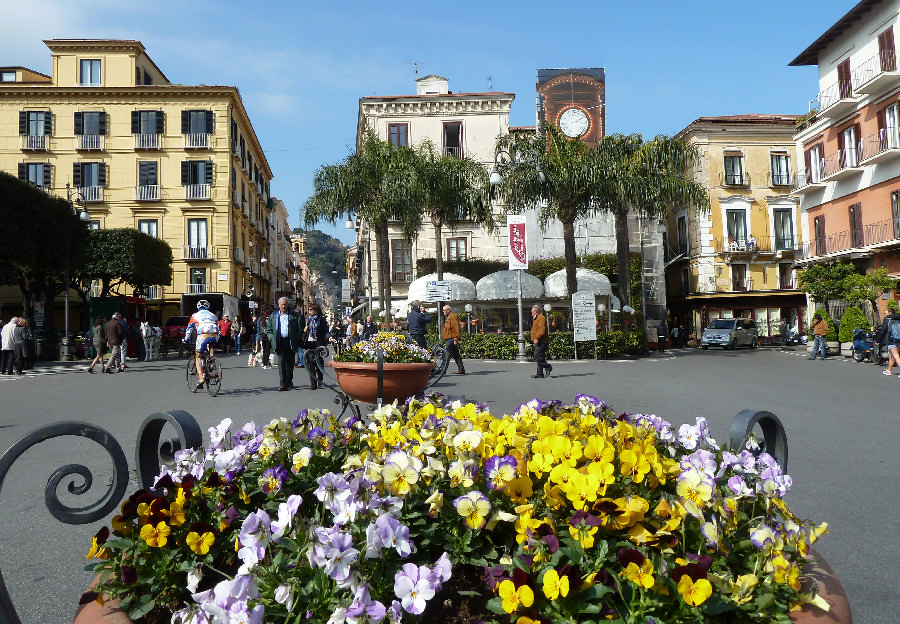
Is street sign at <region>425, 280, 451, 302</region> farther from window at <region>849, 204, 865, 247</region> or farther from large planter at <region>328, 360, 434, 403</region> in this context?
window at <region>849, 204, 865, 247</region>

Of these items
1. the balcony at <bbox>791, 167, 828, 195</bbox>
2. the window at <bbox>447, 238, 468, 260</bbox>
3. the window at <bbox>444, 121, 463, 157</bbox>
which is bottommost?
the window at <bbox>447, 238, 468, 260</bbox>

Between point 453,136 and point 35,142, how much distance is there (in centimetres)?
2602

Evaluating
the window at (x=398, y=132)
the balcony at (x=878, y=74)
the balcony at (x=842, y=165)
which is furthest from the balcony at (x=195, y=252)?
the balcony at (x=878, y=74)

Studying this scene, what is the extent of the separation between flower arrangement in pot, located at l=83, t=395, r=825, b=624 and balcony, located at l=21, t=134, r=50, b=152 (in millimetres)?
47965

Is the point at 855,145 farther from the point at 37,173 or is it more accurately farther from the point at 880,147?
the point at 37,173

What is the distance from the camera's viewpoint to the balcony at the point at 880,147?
2519cm

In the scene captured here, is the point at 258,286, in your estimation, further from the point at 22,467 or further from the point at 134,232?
the point at 22,467

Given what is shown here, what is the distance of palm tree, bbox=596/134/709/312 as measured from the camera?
78.6 feet

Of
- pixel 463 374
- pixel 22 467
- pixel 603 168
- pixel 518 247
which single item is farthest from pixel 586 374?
pixel 22 467

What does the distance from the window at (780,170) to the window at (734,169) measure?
2175mm

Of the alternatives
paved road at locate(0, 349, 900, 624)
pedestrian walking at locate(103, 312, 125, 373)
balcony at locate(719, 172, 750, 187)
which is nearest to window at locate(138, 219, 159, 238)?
paved road at locate(0, 349, 900, 624)

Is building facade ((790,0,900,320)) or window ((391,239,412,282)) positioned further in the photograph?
window ((391,239,412,282))

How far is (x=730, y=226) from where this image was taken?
41969 mm

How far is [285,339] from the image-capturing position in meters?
13.0
